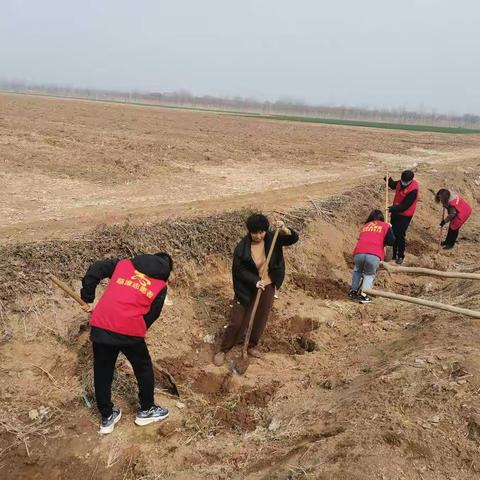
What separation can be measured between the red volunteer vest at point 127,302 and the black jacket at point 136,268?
0.13 ft

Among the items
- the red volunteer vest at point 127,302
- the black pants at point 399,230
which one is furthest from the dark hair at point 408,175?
the red volunteer vest at point 127,302

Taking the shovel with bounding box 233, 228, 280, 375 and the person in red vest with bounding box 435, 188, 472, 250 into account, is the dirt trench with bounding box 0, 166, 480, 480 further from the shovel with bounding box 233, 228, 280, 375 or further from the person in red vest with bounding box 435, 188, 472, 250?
the person in red vest with bounding box 435, 188, 472, 250

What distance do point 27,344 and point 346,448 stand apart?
3.17 meters

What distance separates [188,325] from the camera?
5.77 m

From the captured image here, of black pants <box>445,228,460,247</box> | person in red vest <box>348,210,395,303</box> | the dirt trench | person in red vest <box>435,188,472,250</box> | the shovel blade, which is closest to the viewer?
the dirt trench

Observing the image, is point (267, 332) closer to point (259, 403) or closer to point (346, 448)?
point (259, 403)

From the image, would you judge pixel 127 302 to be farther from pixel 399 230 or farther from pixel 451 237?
pixel 451 237

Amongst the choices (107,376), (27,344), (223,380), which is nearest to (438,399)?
(223,380)

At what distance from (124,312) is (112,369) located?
0.57m

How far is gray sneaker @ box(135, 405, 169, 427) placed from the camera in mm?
4109

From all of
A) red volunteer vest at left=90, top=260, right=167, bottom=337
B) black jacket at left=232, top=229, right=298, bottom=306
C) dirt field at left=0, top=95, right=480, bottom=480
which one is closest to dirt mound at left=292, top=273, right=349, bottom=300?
dirt field at left=0, top=95, right=480, bottom=480

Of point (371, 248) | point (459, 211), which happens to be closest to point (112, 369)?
point (371, 248)

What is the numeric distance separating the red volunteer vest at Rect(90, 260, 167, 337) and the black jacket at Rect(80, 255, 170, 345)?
0.04 metres

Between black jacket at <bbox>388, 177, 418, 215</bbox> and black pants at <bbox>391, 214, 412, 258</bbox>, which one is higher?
black jacket at <bbox>388, 177, 418, 215</bbox>
